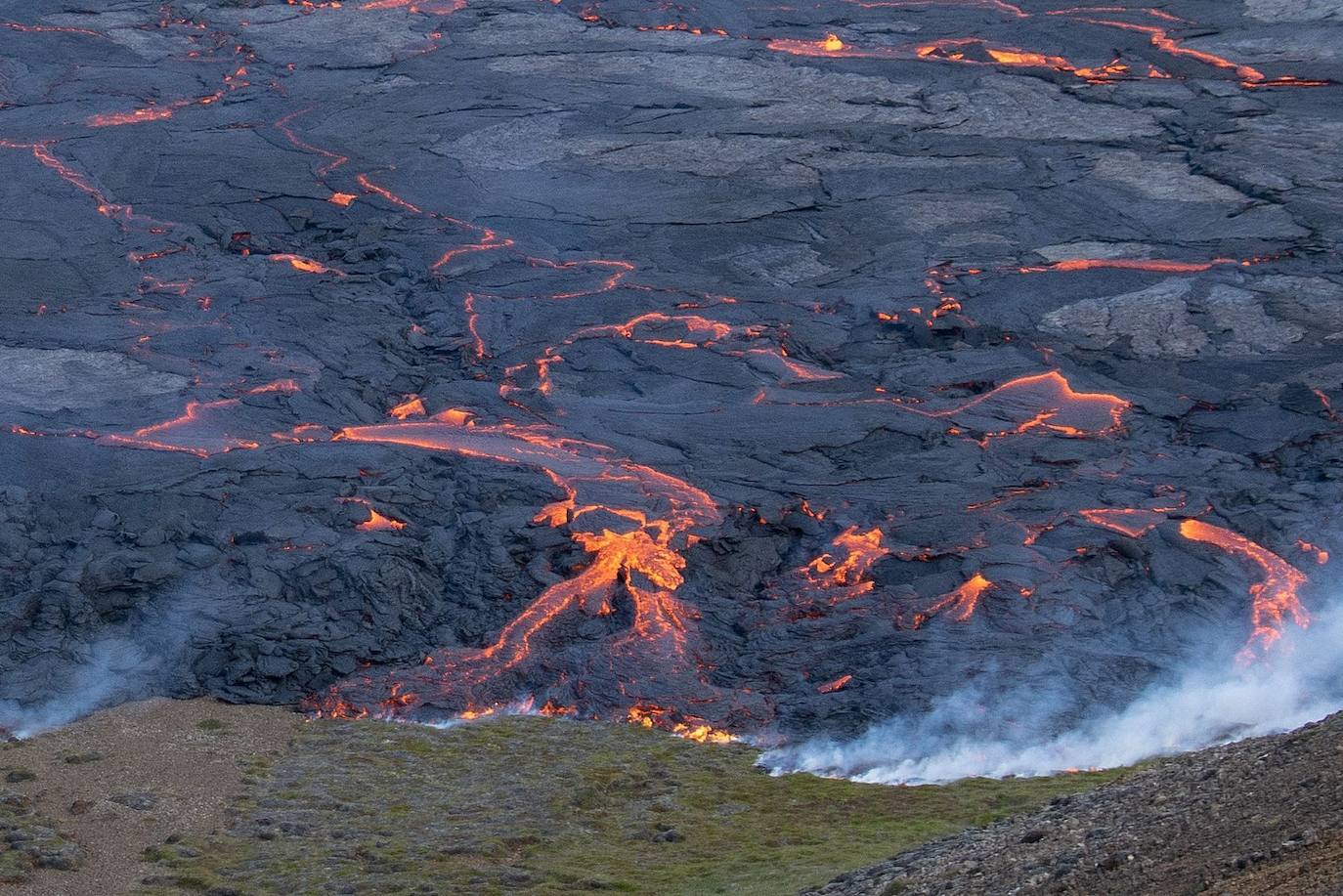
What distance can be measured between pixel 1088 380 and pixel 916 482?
245 cm

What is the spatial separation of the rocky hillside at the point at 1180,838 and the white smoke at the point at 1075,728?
7.02 feet

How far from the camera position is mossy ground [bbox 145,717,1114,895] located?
9.27 m

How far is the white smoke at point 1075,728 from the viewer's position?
1088 cm

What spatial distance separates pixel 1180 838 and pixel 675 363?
9.56 metres

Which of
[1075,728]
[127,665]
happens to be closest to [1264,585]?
[1075,728]

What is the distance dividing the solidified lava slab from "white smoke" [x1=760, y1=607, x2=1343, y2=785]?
277 millimetres

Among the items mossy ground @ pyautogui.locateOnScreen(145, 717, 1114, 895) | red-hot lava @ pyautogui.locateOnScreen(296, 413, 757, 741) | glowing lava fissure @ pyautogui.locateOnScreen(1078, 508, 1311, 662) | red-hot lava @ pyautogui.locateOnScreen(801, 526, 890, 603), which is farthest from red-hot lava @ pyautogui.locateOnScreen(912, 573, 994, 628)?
mossy ground @ pyautogui.locateOnScreen(145, 717, 1114, 895)

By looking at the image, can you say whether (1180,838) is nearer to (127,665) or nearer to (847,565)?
(847,565)

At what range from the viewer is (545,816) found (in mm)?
10188

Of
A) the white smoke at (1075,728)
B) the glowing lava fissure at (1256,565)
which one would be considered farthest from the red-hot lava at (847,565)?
the glowing lava fissure at (1256,565)

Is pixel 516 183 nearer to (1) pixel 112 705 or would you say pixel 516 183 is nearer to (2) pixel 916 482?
(2) pixel 916 482

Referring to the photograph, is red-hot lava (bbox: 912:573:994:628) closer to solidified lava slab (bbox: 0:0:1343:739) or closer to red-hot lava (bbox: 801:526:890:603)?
solidified lava slab (bbox: 0:0:1343:739)

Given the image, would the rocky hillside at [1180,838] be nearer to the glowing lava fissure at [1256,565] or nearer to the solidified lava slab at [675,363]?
the solidified lava slab at [675,363]

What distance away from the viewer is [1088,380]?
50.7ft
